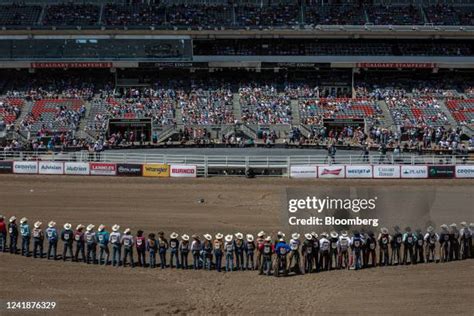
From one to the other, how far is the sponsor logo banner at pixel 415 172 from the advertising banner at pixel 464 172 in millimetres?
1508

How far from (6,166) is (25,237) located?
15509 millimetres

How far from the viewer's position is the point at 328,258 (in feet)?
67.1

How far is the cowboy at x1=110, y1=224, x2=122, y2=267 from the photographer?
2064cm

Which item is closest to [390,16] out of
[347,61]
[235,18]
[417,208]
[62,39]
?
[347,61]

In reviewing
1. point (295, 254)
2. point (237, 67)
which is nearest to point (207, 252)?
point (295, 254)

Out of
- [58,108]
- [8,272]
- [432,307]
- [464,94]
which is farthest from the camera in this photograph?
[464,94]

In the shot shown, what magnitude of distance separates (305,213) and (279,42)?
32466 millimetres

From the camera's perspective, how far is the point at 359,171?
115ft

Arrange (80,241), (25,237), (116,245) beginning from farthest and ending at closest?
(25,237)
(80,241)
(116,245)

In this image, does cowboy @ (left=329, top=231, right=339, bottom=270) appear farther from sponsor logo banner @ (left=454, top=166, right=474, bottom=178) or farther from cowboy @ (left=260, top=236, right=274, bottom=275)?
sponsor logo banner @ (left=454, top=166, right=474, bottom=178)

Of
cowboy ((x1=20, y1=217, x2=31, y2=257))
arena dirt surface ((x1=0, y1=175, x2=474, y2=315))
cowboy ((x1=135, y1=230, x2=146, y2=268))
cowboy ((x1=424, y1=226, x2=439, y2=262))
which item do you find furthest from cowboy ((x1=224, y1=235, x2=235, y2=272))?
cowboy ((x1=20, y1=217, x2=31, y2=257))

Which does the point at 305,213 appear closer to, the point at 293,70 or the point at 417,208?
the point at 417,208

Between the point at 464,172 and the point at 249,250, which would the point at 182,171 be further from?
the point at 249,250

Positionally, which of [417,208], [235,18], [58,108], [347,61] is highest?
[235,18]
